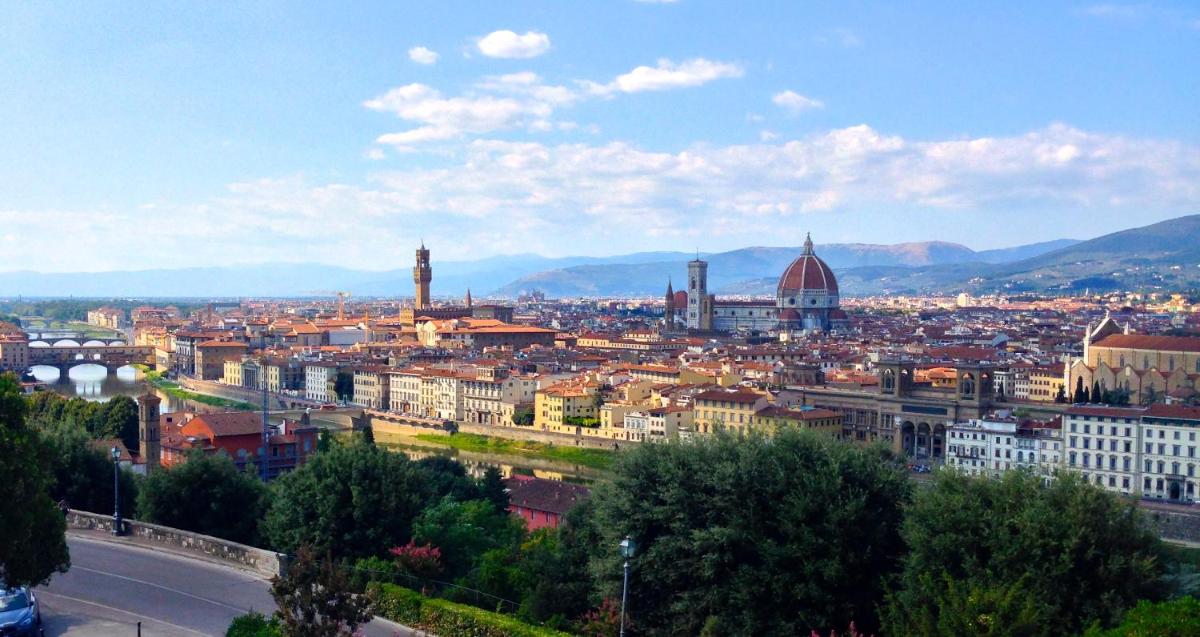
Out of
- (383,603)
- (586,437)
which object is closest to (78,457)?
(383,603)

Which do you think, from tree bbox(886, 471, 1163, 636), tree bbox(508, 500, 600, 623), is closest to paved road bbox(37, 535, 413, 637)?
tree bbox(508, 500, 600, 623)

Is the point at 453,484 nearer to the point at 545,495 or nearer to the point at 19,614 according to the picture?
the point at 545,495

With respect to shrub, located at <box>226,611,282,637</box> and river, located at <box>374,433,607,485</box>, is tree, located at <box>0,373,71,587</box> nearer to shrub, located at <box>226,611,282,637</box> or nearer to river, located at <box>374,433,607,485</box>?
shrub, located at <box>226,611,282,637</box>

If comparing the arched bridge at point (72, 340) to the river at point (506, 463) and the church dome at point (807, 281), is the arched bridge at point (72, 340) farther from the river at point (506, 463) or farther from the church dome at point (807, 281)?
the church dome at point (807, 281)

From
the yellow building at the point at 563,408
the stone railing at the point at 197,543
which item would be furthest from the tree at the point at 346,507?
the yellow building at the point at 563,408

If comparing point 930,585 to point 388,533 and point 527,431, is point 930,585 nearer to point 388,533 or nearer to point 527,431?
point 388,533

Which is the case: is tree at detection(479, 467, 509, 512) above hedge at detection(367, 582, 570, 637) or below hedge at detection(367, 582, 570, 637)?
below
